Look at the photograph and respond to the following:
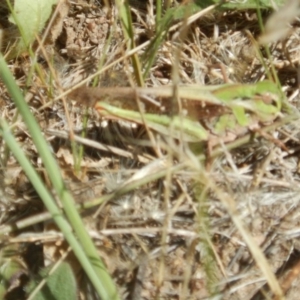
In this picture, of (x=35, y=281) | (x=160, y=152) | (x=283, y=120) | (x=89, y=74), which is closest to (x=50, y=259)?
(x=35, y=281)

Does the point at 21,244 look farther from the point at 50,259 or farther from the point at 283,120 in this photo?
the point at 283,120

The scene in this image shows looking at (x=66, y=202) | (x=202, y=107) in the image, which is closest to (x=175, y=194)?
(x=202, y=107)

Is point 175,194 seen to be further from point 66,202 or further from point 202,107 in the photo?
point 66,202

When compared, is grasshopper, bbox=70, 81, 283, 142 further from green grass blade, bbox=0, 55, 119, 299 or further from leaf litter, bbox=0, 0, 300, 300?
green grass blade, bbox=0, 55, 119, 299

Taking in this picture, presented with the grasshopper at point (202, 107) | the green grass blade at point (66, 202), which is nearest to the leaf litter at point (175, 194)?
the grasshopper at point (202, 107)

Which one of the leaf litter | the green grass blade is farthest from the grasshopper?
the green grass blade

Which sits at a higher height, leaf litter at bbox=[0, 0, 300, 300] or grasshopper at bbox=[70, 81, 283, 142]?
grasshopper at bbox=[70, 81, 283, 142]

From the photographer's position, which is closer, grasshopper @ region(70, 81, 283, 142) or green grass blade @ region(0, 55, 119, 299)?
green grass blade @ region(0, 55, 119, 299)
